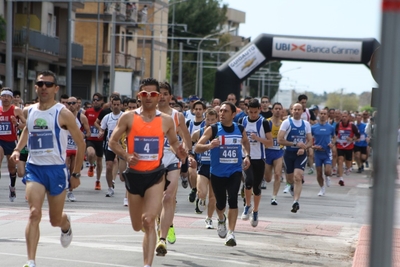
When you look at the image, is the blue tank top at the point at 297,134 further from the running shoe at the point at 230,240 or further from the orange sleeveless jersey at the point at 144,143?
the orange sleeveless jersey at the point at 144,143

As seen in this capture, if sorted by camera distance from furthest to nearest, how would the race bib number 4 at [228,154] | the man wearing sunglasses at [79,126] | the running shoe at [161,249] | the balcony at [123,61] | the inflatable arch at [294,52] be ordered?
1. the balcony at [123,61]
2. the inflatable arch at [294,52]
3. the man wearing sunglasses at [79,126]
4. the race bib number 4 at [228,154]
5. the running shoe at [161,249]

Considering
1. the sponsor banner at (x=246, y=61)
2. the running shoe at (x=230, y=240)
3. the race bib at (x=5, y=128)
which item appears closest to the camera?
the running shoe at (x=230, y=240)

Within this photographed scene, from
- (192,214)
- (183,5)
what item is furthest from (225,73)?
(183,5)

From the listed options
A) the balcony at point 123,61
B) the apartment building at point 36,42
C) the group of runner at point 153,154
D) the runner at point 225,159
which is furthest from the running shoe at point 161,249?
the balcony at point 123,61

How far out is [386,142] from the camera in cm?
312

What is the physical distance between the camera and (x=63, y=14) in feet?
178

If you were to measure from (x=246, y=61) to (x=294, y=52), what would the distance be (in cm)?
164

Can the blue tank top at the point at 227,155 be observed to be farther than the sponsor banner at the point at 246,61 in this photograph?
No

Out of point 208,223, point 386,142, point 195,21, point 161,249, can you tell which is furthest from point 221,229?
point 195,21

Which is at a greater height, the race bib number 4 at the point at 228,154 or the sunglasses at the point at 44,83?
the sunglasses at the point at 44,83

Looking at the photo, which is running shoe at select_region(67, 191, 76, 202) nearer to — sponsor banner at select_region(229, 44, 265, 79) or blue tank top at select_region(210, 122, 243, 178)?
blue tank top at select_region(210, 122, 243, 178)

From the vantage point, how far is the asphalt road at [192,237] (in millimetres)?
9945

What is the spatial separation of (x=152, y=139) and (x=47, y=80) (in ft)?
3.63

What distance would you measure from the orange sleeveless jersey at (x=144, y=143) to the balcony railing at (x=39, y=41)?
115 feet
